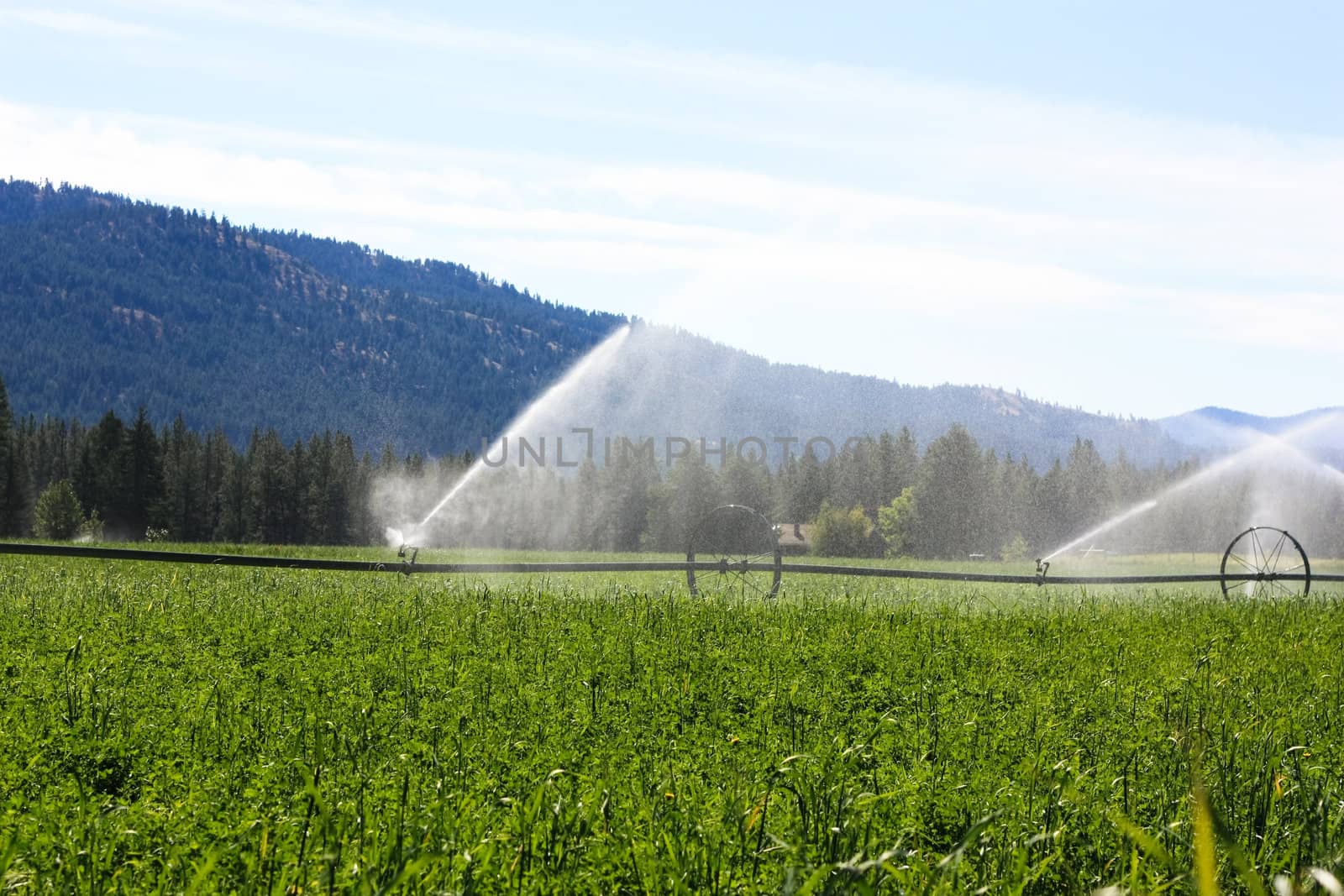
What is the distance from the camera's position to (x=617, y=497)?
360 feet

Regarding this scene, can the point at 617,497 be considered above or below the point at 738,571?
above

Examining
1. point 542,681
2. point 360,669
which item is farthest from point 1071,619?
point 360,669

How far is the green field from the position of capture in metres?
4.53

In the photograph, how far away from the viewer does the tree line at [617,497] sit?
302ft

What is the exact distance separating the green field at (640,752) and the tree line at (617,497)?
7807 centimetres

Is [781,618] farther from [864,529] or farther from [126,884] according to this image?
[864,529]

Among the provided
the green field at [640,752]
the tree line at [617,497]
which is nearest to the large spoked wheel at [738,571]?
the green field at [640,752]

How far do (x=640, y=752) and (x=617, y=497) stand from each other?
339 feet

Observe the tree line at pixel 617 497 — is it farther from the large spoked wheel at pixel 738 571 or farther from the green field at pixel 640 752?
the green field at pixel 640 752

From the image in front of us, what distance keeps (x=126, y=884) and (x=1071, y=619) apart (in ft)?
40.5

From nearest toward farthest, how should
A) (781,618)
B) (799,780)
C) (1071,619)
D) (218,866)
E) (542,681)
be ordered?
(218,866) → (799,780) → (542,681) → (781,618) → (1071,619)

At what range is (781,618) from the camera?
12922mm

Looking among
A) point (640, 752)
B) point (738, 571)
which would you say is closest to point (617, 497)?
point (738, 571)

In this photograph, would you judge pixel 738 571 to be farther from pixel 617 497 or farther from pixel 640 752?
pixel 617 497
